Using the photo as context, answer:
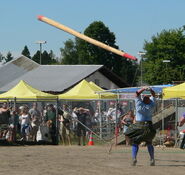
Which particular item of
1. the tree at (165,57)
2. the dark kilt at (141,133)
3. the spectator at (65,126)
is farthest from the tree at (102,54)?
the dark kilt at (141,133)

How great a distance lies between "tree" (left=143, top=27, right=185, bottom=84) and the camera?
7769 cm

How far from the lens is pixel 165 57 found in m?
80.0

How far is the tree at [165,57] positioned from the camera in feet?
255

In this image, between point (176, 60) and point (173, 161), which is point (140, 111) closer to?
point (173, 161)

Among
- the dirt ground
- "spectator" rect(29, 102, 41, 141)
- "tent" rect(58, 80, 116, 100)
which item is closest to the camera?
the dirt ground

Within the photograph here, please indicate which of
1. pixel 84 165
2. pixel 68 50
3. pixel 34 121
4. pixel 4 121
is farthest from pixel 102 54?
pixel 84 165

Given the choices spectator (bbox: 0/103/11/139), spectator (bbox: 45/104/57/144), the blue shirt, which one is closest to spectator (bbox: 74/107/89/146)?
spectator (bbox: 45/104/57/144)

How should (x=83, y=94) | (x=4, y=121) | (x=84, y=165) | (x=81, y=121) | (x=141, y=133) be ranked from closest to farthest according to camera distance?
(x=84, y=165)
(x=141, y=133)
(x=4, y=121)
(x=81, y=121)
(x=83, y=94)

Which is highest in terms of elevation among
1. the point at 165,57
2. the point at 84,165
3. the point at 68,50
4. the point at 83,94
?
the point at 68,50

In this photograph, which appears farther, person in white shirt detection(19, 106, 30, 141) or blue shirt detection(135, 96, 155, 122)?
person in white shirt detection(19, 106, 30, 141)

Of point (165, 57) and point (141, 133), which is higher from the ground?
point (165, 57)

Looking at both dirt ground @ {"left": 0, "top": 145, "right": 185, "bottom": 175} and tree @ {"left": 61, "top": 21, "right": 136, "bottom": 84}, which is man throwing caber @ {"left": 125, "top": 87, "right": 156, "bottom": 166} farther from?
tree @ {"left": 61, "top": 21, "right": 136, "bottom": 84}

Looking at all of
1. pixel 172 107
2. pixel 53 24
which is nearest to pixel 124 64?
pixel 172 107

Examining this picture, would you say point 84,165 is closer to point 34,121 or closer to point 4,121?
point 4,121
